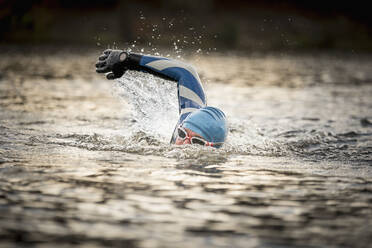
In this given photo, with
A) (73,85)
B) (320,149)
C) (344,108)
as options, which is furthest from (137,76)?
(73,85)

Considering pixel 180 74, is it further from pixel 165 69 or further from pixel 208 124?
pixel 208 124

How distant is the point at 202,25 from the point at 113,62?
44.1 m

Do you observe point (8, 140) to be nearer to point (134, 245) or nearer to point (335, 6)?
point (134, 245)

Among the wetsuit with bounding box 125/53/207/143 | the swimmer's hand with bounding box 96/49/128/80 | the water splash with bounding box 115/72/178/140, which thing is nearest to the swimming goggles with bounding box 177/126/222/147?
the wetsuit with bounding box 125/53/207/143

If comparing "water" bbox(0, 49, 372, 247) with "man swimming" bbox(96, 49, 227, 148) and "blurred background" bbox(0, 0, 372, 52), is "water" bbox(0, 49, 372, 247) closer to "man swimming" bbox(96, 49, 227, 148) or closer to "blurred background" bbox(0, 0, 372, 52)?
"man swimming" bbox(96, 49, 227, 148)

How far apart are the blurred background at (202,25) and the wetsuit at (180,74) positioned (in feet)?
116

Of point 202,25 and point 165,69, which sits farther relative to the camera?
point 202,25

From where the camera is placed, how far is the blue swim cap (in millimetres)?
6828

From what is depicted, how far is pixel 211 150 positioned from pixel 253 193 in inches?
68.6

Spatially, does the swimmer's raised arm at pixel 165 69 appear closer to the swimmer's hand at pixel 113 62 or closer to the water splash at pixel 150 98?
the swimmer's hand at pixel 113 62

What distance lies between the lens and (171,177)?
5.80m

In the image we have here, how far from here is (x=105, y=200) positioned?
4.94 meters

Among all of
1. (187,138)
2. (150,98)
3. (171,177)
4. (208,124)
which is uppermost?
(150,98)

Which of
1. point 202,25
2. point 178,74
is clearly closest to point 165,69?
point 178,74
